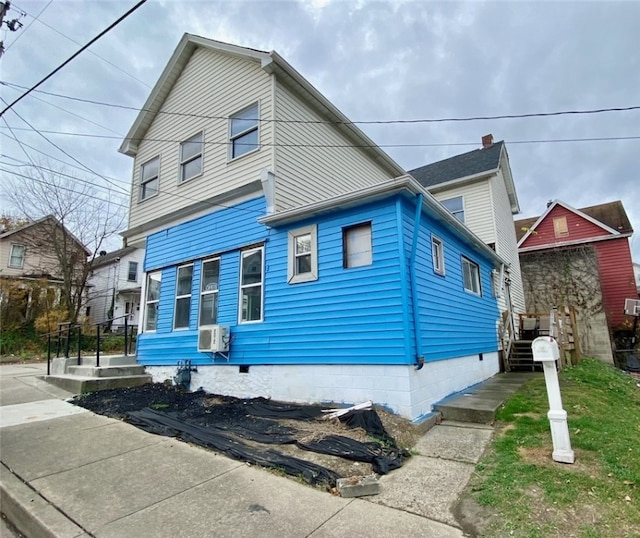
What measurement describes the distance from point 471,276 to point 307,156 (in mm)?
5177

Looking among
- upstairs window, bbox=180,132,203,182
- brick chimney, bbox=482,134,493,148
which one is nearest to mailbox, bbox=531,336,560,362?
upstairs window, bbox=180,132,203,182

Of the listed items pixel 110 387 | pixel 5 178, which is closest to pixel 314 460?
pixel 110 387

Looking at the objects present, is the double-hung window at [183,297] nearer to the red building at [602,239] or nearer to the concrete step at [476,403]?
the concrete step at [476,403]

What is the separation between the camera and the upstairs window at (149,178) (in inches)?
387

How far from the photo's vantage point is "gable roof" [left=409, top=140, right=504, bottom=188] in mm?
13270

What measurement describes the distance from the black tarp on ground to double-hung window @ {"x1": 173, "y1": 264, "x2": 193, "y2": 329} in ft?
5.37

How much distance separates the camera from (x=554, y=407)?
143 inches

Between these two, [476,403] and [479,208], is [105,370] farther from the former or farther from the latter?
[479,208]

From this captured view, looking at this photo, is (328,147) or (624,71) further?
(328,147)

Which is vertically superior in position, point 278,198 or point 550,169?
point 550,169

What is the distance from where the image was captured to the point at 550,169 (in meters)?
20.4

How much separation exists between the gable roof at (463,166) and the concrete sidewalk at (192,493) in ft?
36.1

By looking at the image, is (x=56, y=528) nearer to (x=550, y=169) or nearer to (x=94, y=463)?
(x=94, y=463)

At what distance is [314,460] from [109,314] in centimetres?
2564
